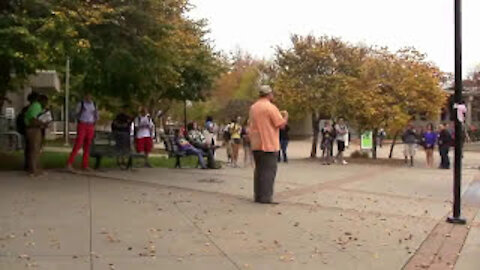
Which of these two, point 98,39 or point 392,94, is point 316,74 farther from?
point 98,39

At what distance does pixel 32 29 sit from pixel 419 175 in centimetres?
1139

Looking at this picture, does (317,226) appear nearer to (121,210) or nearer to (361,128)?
(121,210)

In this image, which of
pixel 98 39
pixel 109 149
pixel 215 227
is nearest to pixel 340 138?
pixel 109 149

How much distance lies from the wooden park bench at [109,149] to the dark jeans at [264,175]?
5.56 meters

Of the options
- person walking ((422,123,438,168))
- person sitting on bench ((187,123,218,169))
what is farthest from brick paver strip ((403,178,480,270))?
person walking ((422,123,438,168))

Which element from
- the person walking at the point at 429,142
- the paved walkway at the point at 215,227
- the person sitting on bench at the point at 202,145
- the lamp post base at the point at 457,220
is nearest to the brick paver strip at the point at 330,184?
the paved walkway at the point at 215,227

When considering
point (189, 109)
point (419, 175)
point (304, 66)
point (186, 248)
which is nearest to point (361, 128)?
point (304, 66)

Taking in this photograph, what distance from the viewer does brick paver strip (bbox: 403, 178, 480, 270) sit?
736 cm

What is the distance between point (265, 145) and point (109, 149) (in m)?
6.02

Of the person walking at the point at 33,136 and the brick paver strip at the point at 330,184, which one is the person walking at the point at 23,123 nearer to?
the person walking at the point at 33,136

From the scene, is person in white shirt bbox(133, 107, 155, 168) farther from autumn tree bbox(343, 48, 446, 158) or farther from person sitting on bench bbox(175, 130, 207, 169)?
autumn tree bbox(343, 48, 446, 158)

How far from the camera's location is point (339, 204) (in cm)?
1146

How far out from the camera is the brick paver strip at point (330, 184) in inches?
491

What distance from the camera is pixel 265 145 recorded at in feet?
35.4
